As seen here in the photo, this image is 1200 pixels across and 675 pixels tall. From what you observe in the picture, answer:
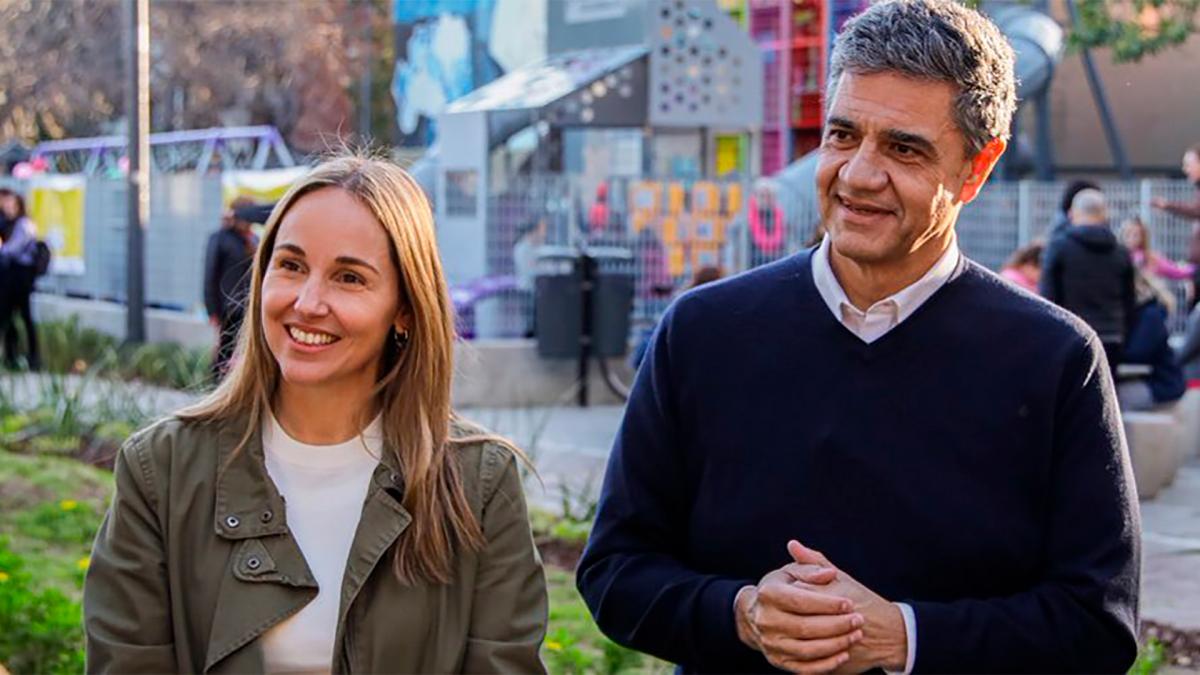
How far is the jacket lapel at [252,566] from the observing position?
10.5 feet

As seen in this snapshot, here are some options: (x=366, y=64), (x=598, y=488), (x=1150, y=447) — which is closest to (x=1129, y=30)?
(x=1150, y=447)

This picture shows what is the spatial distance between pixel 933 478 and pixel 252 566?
1.17m

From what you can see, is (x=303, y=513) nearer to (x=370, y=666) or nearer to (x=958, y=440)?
(x=370, y=666)

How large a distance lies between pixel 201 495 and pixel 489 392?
13.1m

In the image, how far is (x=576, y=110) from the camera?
65.1 feet

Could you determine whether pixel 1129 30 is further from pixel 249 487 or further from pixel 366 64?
pixel 366 64

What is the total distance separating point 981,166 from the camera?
3.10m

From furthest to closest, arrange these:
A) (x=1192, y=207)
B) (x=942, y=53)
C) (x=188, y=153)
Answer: (x=188, y=153) → (x=1192, y=207) → (x=942, y=53)

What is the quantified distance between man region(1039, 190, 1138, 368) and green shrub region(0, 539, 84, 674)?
680 cm

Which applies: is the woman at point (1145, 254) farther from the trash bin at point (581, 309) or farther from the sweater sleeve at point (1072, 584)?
the sweater sleeve at point (1072, 584)

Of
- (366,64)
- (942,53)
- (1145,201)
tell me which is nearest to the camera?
(942,53)

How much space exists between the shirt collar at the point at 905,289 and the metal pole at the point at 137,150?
1551 centimetres

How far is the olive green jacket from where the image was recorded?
3.21m

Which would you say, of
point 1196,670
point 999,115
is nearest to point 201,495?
point 999,115
